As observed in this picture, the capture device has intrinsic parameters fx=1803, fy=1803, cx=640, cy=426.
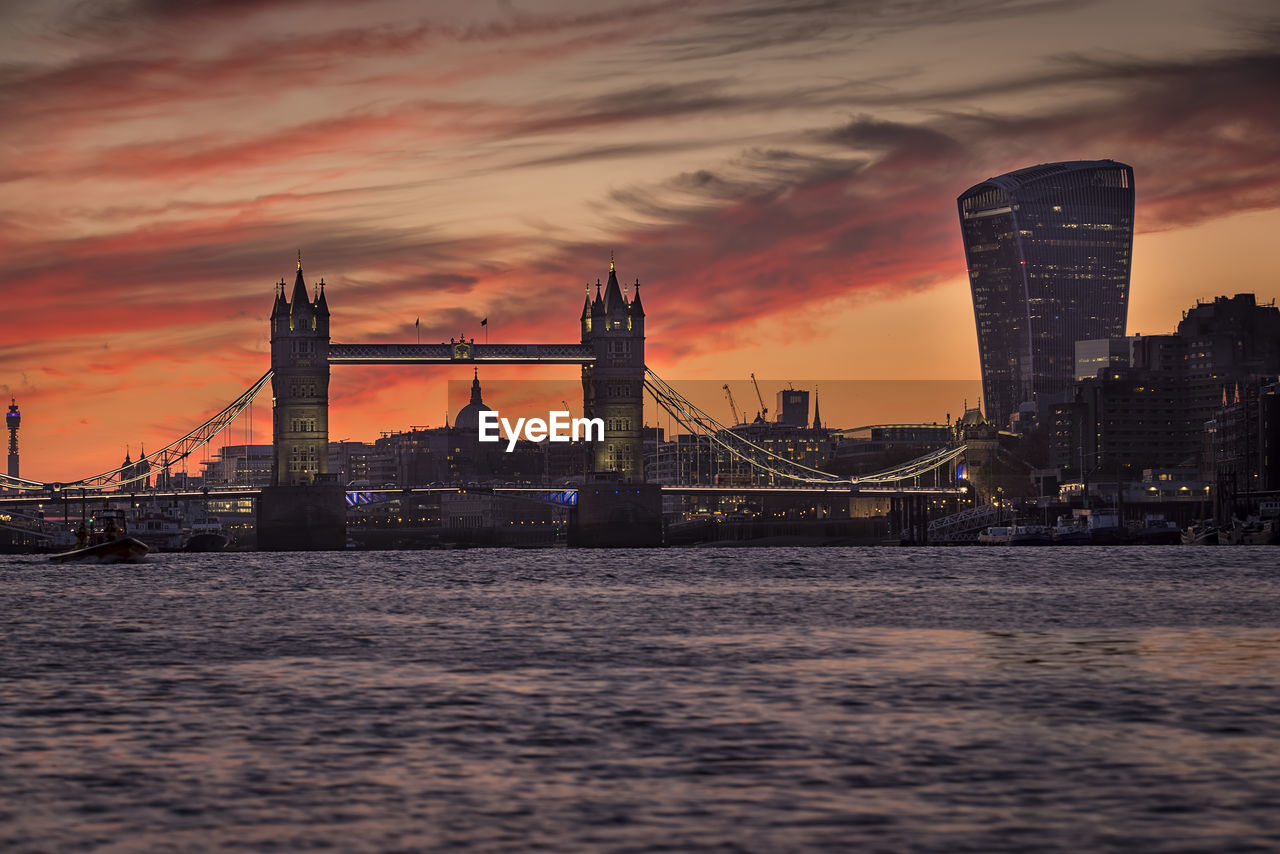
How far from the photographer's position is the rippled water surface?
20.3 metres

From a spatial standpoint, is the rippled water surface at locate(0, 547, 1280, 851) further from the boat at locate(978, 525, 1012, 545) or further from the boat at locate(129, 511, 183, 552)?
the boat at locate(978, 525, 1012, 545)

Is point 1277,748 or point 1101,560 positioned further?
point 1101,560

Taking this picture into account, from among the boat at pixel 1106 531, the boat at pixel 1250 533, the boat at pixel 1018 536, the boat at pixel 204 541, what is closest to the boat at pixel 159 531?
the boat at pixel 204 541

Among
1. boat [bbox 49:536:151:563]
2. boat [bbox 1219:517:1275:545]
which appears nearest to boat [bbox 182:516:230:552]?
boat [bbox 49:536:151:563]

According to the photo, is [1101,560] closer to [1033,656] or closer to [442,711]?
[1033,656]

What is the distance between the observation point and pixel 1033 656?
41.8 metres

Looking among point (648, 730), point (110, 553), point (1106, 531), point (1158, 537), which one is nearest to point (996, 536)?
point (1106, 531)

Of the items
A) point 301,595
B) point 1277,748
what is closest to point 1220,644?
point 1277,748

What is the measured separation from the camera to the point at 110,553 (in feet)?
422

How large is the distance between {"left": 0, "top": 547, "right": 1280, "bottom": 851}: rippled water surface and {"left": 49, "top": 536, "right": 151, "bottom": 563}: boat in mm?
66774

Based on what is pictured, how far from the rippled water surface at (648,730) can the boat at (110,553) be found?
66774mm

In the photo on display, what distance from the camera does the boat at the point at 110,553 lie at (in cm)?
12750

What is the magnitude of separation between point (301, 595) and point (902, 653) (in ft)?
142

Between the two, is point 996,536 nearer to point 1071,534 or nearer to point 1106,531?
point 1071,534
